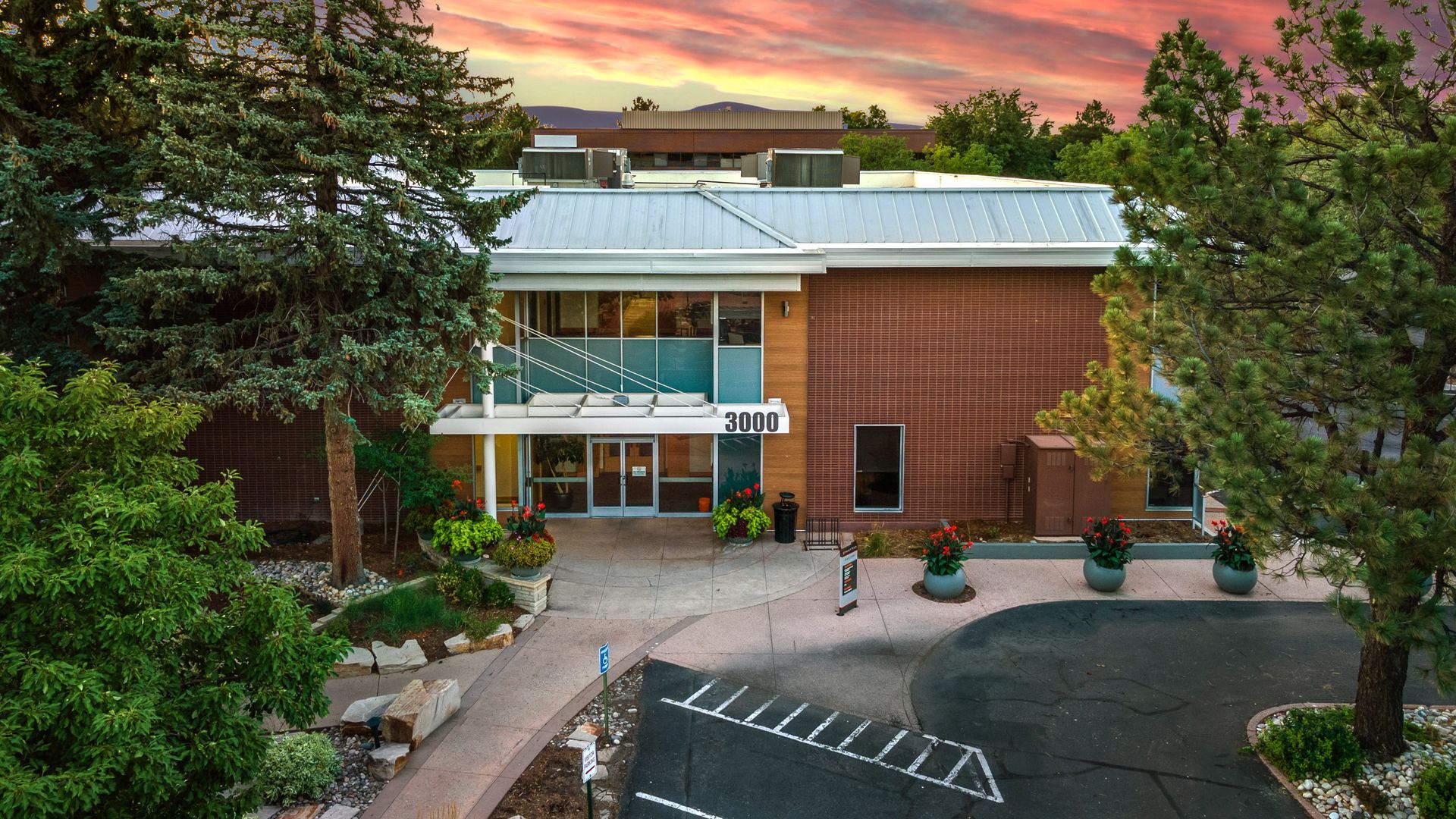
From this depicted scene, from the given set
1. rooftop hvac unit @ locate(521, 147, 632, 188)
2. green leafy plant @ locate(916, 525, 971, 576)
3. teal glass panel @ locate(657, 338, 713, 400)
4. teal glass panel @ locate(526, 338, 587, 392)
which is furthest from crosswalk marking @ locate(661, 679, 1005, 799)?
rooftop hvac unit @ locate(521, 147, 632, 188)

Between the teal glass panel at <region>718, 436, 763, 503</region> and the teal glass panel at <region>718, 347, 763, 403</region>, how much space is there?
0.91 m

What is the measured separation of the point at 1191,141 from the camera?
10789 mm

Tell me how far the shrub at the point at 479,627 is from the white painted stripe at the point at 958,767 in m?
7.41

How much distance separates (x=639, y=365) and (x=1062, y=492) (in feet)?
30.1

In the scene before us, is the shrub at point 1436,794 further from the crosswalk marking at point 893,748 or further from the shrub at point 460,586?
the shrub at point 460,586

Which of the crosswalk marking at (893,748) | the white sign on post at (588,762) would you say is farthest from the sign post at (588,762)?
the crosswalk marking at (893,748)

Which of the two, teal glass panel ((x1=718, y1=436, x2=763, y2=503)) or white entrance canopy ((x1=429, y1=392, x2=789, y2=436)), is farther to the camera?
teal glass panel ((x1=718, y1=436, x2=763, y2=503))

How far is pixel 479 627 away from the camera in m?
15.7

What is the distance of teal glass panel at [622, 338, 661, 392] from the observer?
71.2 ft

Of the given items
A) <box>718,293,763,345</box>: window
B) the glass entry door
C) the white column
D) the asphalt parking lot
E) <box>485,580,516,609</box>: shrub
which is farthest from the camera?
the glass entry door

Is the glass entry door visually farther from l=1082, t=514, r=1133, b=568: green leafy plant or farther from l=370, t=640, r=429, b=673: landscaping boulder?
l=1082, t=514, r=1133, b=568: green leafy plant

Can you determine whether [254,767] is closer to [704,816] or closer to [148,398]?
[704,816]

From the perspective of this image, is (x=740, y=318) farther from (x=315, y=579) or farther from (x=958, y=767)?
(x=958, y=767)

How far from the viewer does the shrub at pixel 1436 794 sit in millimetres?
10469
